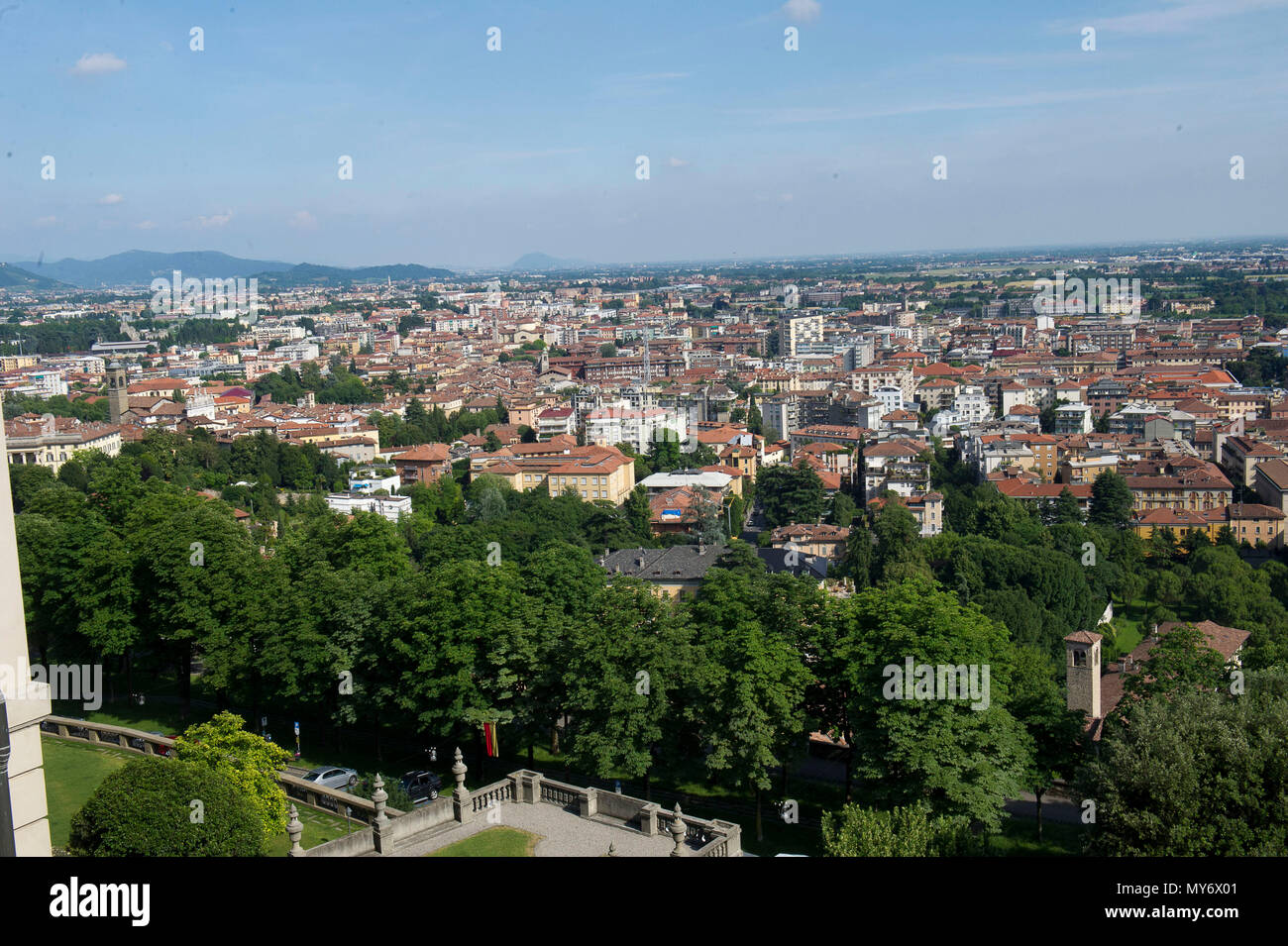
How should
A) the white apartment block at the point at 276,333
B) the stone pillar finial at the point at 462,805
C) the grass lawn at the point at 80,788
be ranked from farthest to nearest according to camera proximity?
the white apartment block at the point at 276,333
the grass lawn at the point at 80,788
the stone pillar finial at the point at 462,805

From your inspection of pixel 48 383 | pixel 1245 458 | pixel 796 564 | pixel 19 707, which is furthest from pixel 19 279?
pixel 19 707

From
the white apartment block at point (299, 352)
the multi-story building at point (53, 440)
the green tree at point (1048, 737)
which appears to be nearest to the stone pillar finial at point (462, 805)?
the green tree at point (1048, 737)

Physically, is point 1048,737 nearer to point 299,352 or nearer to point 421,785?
point 421,785

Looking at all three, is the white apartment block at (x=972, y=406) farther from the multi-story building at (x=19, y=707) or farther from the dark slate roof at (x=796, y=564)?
the multi-story building at (x=19, y=707)

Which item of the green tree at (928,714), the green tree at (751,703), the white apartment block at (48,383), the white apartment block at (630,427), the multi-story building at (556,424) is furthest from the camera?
the white apartment block at (48,383)

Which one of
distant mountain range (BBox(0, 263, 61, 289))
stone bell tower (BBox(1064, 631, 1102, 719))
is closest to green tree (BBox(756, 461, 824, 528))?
stone bell tower (BBox(1064, 631, 1102, 719))
